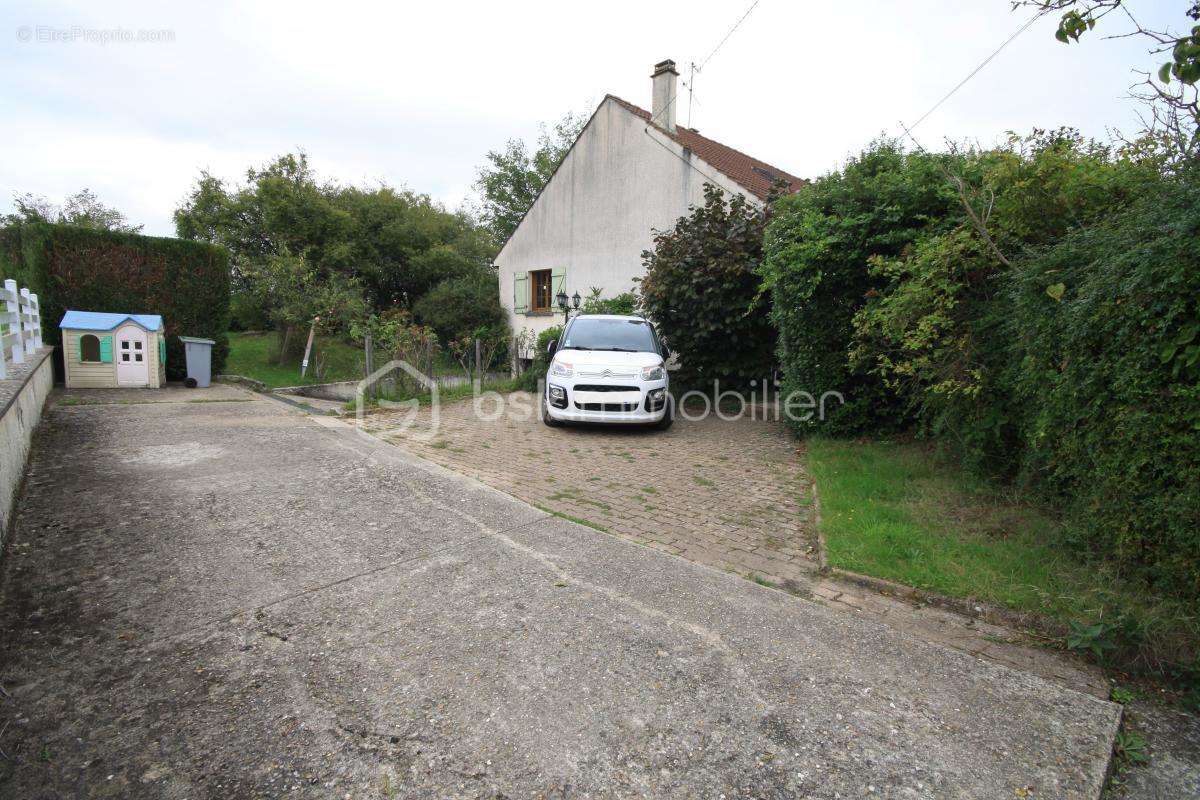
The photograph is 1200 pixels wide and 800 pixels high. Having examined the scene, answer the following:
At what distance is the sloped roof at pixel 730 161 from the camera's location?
45.1ft

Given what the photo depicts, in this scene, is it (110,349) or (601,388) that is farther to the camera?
(110,349)

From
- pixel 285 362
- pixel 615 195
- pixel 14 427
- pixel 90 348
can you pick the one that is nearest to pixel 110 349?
pixel 90 348

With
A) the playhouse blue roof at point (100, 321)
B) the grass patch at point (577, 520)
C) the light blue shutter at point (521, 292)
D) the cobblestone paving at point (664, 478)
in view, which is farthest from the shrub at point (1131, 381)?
the light blue shutter at point (521, 292)

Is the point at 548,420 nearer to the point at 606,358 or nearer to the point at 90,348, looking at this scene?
the point at 606,358

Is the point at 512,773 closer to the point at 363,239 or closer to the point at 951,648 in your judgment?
the point at 951,648

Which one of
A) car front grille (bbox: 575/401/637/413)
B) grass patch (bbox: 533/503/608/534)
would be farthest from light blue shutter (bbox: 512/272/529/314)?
grass patch (bbox: 533/503/608/534)

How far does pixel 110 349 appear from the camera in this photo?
11.1 m

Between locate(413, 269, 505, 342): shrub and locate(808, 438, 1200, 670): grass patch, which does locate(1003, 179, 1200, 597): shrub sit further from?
locate(413, 269, 505, 342): shrub

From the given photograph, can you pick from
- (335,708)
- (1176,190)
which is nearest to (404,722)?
(335,708)

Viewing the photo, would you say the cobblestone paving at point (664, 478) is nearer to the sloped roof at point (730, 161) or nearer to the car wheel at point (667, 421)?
the car wheel at point (667, 421)

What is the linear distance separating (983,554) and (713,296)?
6976 millimetres

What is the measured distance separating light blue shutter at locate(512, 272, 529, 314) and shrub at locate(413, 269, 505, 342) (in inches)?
46.1

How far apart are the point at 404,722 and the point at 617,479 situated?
3820 millimetres

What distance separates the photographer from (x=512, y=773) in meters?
1.99
